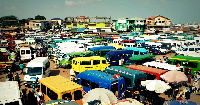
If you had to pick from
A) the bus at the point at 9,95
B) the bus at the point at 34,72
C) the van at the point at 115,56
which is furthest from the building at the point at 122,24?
the bus at the point at 9,95

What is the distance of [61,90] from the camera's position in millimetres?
8578

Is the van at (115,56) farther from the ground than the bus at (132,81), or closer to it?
farther from the ground

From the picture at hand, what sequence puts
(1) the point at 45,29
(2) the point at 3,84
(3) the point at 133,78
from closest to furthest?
(2) the point at 3,84
(3) the point at 133,78
(1) the point at 45,29

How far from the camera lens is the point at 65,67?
822 inches

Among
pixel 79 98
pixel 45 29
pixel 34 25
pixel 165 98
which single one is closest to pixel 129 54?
pixel 165 98

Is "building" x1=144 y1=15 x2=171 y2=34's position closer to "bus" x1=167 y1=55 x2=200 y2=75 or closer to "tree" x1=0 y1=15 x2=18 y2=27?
"bus" x1=167 y1=55 x2=200 y2=75

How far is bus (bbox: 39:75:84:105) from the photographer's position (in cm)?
862

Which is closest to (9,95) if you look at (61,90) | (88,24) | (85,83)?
(61,90)

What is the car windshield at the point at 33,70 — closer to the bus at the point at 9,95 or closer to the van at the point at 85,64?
the van at the point at 85,64

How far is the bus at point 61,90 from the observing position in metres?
8.62

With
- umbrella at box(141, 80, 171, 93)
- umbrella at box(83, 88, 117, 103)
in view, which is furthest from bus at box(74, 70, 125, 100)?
umbrella at box(141, 80, 171, 93)

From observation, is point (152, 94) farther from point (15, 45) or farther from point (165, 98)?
point (15, 45)

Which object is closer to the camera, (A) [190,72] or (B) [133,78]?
(B) [133,78]

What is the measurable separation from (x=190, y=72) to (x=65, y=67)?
14799mm
